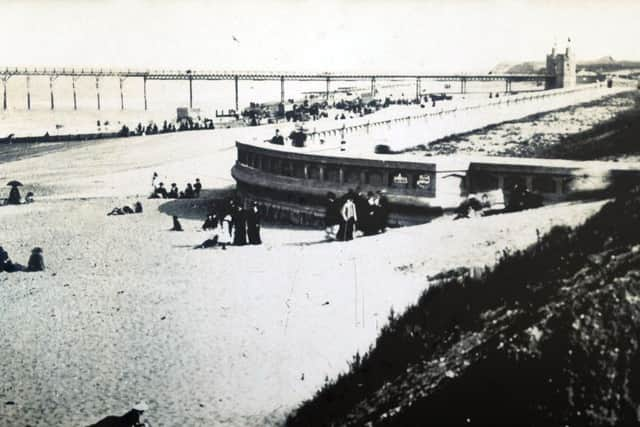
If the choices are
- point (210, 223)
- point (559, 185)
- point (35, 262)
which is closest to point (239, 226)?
point (210, 223)

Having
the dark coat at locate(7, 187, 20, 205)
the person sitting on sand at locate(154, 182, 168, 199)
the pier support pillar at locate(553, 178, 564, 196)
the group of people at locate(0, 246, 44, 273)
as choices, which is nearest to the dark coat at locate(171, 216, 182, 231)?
the group of people at locate(0, 246, 44, 273)

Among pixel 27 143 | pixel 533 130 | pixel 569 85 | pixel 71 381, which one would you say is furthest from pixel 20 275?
pixel 569 85

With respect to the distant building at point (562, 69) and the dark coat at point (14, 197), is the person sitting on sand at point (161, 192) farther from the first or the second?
the distant building at point (562, 69)

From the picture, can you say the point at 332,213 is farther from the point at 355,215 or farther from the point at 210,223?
the point at 210,223

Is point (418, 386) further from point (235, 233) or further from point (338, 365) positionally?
point (235, 233)

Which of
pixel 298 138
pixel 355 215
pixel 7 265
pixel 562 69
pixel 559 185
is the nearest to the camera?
pixel 559 185

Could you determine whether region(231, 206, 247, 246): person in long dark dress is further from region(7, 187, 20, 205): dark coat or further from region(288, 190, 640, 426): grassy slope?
region(7, 187, 20, 205): dark coat

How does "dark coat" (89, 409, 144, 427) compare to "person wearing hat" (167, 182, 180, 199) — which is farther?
"person wearing hat" (167, 182, 180, 199)
